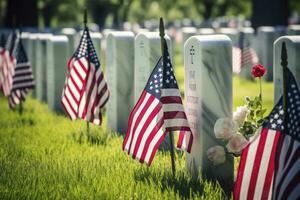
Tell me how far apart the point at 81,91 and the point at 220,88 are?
341 centimetres

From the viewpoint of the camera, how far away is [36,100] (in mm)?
14320

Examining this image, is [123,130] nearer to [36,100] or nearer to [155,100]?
[155,100]

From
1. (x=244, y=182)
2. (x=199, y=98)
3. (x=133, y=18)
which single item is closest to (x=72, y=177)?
(x=199, y=98)

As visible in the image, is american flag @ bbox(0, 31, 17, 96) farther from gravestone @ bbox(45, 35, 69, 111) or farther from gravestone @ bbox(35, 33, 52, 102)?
gravestone @ bbox(45, 35, 69, 111)

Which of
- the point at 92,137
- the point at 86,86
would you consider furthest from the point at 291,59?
the point at 86,86

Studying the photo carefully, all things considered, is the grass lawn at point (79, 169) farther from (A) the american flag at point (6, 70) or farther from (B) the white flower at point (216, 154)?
(A) the american flag at point (6, 70)

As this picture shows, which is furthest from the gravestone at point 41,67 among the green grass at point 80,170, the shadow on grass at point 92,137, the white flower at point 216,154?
the white flower at point 216,154

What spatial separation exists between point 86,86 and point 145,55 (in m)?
1.31

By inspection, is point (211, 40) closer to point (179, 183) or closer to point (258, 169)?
point (179, 183)

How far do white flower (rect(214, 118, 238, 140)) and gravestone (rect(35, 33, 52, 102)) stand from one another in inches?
307

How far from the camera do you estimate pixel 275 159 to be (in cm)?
481

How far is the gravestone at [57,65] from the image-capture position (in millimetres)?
12400

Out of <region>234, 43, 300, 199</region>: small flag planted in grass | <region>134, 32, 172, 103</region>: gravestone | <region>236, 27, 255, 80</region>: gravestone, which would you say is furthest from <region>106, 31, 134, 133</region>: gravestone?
<region>236, 27, 255, 80</region>: gravestone

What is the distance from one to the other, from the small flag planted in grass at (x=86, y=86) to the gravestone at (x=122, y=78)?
1.46ft
